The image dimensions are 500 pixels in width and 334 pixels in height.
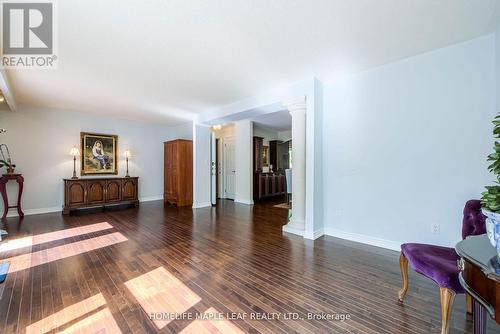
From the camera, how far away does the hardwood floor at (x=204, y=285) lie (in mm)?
1558

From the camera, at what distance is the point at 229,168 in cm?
748

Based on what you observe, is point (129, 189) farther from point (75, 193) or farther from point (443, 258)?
point (443, 258)

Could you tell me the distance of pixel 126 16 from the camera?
1.98 m

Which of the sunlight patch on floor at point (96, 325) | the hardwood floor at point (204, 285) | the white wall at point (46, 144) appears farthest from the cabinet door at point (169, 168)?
the sunlight patch on floor at point (96, 325)

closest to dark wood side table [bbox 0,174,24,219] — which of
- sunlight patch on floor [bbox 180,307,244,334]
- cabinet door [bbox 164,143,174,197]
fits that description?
cabinet door [bbox 164,143,174,197]

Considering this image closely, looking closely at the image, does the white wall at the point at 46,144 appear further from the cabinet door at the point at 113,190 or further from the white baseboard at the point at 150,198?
the white baseboard at the point at 150,198

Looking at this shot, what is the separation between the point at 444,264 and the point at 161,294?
226 centimetres

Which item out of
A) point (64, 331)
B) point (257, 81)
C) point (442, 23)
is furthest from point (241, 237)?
point (442, 23)

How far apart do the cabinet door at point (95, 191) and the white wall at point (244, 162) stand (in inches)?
145

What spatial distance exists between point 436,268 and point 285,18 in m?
2.40

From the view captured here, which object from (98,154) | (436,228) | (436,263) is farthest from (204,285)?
(98,154)

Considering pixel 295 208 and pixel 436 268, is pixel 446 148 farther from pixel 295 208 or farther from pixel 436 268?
pixel 295 208

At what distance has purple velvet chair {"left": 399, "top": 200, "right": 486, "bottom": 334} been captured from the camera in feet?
4.51

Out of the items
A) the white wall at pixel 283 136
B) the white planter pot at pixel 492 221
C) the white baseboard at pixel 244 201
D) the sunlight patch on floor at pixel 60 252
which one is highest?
the white wall at pixel 283 136
